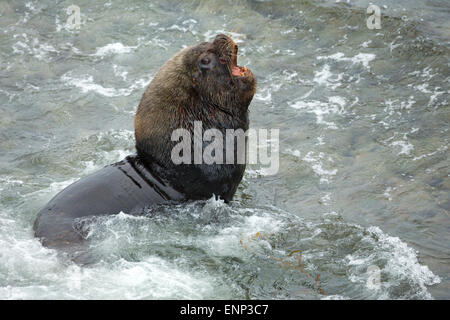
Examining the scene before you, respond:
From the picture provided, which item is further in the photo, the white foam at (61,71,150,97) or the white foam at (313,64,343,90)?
the white foam at (61,71,150,97)

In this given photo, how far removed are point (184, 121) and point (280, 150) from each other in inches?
80.9

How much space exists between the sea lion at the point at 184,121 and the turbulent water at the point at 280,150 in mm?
246

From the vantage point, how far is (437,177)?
769cm

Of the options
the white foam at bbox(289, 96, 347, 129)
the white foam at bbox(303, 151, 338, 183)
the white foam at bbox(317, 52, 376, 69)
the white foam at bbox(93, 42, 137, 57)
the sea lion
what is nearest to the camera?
the sea lion

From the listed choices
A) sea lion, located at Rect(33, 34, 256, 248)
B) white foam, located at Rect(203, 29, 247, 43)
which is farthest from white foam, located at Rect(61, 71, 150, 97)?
sea lion, located at Rect(33, 34, 256, 248)

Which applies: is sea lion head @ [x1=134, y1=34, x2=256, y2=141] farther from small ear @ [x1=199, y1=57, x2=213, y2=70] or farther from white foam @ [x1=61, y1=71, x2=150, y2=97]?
white foam @ [x1=61, y1=71, x2=150, y2=97]

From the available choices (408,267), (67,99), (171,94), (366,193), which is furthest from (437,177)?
(67,99)

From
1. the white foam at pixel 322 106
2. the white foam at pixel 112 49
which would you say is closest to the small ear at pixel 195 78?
the white foam at pixel 322 106

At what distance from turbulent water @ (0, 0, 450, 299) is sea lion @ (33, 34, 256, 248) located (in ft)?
0.81

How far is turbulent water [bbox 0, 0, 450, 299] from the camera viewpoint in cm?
601

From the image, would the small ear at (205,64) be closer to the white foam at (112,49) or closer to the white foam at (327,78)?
the white foam at (327,78)

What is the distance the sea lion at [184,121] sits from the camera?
704cm

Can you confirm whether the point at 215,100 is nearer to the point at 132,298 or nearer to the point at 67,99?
the point at 132,298

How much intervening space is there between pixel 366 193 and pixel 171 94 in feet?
8.53
